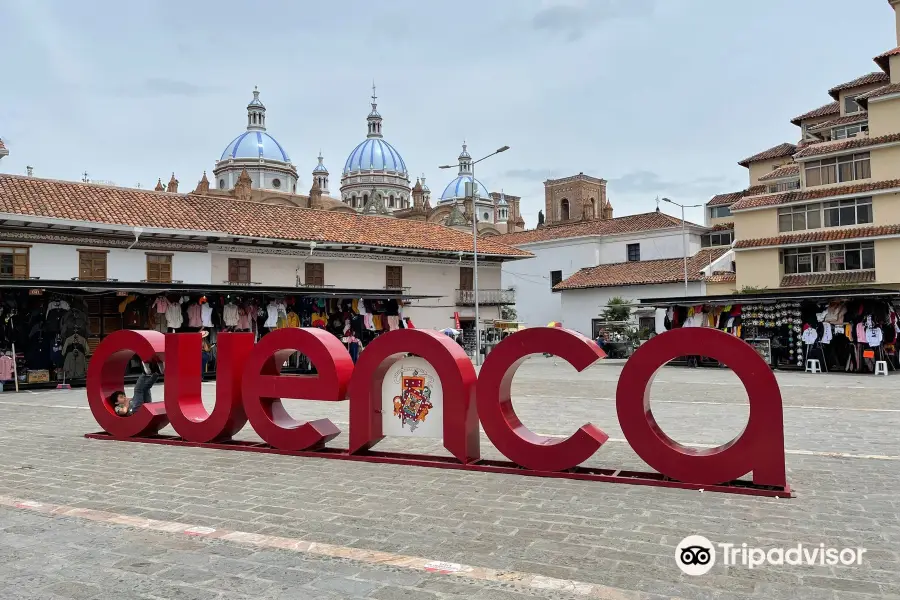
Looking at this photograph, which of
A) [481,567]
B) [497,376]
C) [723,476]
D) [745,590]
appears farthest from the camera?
[497,376]

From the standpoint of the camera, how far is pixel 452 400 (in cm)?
865

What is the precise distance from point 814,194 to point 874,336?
54.5 ft

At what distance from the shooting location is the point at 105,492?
743cm

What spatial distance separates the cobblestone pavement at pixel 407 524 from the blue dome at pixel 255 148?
2659 inches

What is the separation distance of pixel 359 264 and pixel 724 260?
23659 mm

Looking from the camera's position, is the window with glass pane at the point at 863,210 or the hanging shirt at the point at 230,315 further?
the window with glass pane at the point at 863,210

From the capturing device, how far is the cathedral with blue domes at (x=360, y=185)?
7169 centimetres

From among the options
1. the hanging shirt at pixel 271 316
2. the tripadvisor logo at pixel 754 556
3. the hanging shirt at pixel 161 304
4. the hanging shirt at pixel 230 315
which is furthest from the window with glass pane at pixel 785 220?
the tripadvisor logo at pixel 754 556

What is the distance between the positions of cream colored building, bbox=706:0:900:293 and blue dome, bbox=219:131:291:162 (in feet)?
165

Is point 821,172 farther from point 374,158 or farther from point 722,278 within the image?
point 374,158

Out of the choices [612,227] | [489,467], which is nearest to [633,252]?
[612,227]

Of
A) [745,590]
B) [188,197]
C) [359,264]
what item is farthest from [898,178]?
[745,590]

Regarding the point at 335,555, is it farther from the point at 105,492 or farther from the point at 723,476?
the point at 723,476

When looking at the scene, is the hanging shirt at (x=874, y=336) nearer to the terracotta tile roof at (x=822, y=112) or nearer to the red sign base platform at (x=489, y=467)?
the red sign base platform at (x=489, y=467)
